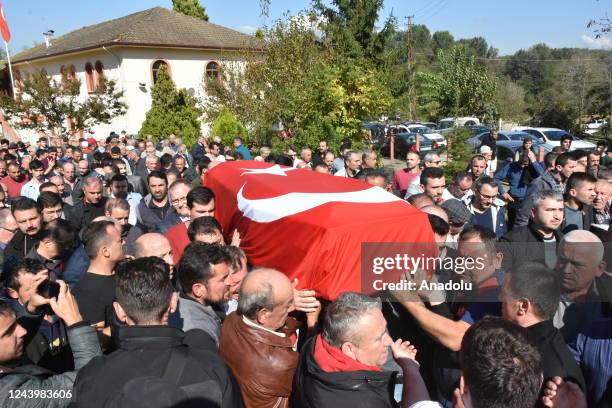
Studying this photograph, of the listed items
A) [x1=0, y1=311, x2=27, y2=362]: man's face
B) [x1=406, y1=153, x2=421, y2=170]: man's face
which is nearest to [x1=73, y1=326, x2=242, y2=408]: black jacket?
[x1=0, y1=311, x2=27, y2=362]: man's face

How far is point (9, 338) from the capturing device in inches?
84.9

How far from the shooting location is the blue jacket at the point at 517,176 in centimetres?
710

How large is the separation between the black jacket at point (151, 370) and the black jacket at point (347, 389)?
0.99 ft

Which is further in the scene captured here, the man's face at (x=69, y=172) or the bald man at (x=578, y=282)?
the man's face at (x=69, y=172)

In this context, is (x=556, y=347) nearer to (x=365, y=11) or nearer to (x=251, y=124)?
(x=251, y=124)

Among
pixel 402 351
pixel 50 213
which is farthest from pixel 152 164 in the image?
pixel 402 351

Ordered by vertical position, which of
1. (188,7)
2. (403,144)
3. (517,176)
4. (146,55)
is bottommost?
(403,144)

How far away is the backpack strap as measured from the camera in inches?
71.3

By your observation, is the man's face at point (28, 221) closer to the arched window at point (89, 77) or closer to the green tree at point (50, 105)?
the green tree at point (50, 105)

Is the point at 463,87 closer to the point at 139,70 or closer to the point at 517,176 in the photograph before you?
the point at 139,70

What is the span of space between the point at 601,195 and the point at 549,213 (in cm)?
117

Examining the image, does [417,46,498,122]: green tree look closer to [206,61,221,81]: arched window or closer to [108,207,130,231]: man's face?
[206,61,221,81]: arched window

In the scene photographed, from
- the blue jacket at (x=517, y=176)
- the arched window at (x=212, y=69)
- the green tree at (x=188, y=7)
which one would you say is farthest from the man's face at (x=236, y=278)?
the green tree at (x=188, y=7)

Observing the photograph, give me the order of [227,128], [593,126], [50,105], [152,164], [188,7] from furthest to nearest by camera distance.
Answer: [188,7] → [593,126] → [50,105] → [227,128] → [152,164]
